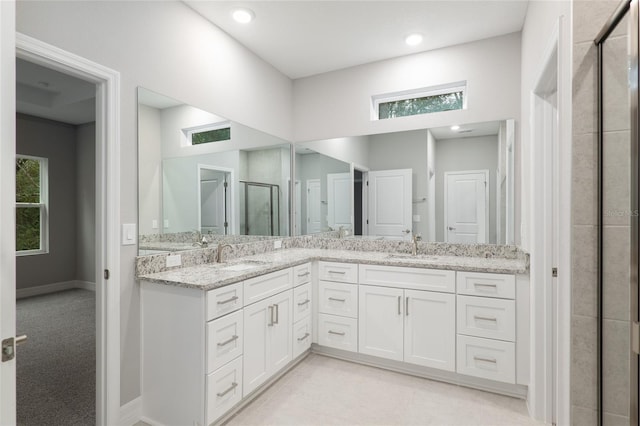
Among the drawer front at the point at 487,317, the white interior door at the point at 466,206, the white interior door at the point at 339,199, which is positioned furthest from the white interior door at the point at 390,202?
the drawer front at the point at 487,317

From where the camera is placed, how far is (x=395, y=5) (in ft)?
8.12

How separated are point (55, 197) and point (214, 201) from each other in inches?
166

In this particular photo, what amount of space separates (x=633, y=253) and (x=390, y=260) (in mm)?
1765

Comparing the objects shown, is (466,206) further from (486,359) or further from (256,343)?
(256,343)

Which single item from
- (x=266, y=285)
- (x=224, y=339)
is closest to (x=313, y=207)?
(x=266, y=285)

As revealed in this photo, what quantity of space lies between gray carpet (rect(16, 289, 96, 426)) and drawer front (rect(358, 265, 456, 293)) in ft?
6.81

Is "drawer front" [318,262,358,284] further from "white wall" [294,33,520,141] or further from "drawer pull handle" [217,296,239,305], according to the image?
"white wall" [294,33,520,141]

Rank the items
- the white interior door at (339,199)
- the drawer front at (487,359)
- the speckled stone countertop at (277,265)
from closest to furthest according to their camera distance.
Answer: the speckled stone countertop at (277,265) → the drawer front at (487,359) → the white interior door at (339,199)

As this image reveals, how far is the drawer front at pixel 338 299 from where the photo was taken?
283cm

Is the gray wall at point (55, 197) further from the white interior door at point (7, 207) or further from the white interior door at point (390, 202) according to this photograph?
the white interior door at point (7, 207)

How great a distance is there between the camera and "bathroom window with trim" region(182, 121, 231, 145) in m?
2.48

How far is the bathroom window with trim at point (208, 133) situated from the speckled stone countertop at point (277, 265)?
0.95 metres

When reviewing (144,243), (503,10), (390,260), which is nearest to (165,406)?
(144,243)

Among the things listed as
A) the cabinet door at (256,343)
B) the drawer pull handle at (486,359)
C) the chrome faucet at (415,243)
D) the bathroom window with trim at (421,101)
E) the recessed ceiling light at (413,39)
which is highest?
the recessed ceiling light at (413,39)
